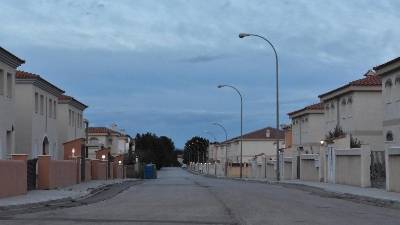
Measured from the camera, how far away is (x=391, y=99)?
4188 centimetres

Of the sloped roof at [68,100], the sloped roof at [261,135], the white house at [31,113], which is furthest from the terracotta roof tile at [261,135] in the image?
the white house at [31,113]

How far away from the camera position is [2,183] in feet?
75.8

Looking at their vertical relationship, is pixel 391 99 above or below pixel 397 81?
below

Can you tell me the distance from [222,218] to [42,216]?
4.67 meters

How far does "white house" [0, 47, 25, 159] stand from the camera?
36469 millimetres

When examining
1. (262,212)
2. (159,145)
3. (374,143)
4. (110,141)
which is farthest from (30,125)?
(159,145)

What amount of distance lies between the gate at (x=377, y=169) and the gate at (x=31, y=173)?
676 inches

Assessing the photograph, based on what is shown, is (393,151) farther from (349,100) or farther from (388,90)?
(349,100)

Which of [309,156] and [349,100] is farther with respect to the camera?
[349,100]

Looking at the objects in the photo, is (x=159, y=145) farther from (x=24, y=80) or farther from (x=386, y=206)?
(x=386, y=206)

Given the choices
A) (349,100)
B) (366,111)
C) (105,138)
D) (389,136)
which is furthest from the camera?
(105,138)

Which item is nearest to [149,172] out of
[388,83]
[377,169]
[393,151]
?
[388,83]

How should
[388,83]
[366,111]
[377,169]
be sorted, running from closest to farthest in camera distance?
[377,169] → [388,83] → [366,111]

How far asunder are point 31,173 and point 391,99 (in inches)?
934
